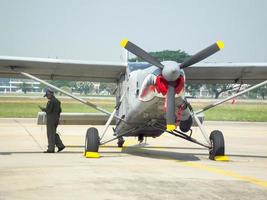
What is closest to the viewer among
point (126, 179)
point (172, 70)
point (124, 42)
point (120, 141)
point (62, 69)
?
point (126, 179)

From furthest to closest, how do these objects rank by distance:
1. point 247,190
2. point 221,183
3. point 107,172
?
point 107,172 < point 221,183 < point 247,190

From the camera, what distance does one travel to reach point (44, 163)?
1073 cm

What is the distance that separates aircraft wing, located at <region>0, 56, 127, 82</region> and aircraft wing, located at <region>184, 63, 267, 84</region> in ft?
7.41

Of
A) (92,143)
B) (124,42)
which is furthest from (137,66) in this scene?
(92,143)

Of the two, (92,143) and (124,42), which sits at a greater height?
(124,42)

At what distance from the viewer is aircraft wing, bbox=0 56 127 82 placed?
45.4 ft

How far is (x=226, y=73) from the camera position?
15.3 m

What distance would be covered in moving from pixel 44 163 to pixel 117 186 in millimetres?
3724

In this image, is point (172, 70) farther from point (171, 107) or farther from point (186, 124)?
point (186, 124)

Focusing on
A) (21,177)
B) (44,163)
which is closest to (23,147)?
(44,163)

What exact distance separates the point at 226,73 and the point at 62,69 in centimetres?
505

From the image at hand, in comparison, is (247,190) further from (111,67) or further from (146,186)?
(111,67)

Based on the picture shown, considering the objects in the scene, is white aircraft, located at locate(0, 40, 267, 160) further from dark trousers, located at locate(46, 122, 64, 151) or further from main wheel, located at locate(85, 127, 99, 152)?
dark trousers, located at locate(46, 122, 64, 151)

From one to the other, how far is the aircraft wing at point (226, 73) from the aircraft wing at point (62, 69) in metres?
2.26
